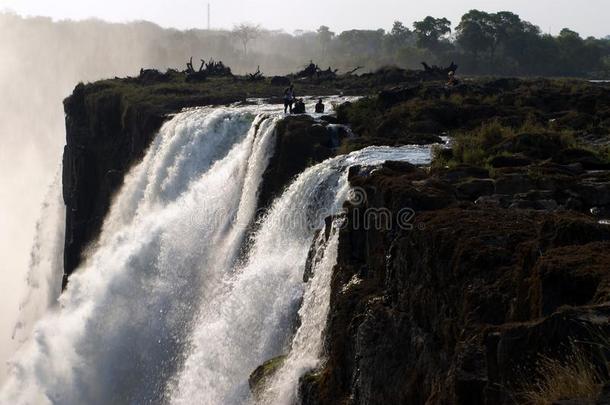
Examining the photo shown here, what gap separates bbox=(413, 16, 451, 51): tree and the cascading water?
3573 inches

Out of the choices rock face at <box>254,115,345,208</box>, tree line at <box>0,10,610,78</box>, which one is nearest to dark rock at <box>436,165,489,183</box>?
rock face at <box>254,115,345,208</box>

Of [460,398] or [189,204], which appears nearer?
[460,398]

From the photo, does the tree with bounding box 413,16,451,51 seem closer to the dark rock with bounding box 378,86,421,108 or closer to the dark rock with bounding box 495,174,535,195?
the dark rock with bounding box 378,86,421,108

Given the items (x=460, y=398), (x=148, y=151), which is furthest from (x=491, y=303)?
(x=148, y=151)

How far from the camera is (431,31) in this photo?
12800 cm

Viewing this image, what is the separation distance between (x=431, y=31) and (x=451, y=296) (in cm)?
11918

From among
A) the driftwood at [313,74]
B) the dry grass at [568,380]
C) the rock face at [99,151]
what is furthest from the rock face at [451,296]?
the driftwood at [313,74]

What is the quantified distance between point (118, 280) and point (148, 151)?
11618 millimetres

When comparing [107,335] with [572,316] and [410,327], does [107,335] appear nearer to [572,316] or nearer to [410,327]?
[410,327]

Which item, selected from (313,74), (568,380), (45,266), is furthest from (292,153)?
(313,74)

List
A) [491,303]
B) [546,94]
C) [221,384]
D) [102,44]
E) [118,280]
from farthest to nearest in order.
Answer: [102,44] < [546,94] < [118,280] < [221,384] < [491,303]

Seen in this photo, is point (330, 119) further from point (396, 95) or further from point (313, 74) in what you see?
point (313, 74)

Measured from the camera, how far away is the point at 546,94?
34344 millimetres

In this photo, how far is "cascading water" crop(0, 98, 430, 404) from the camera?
67.4 feet
